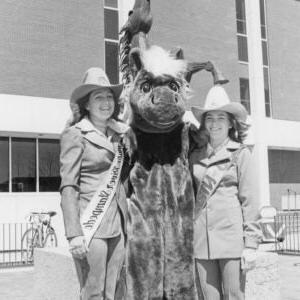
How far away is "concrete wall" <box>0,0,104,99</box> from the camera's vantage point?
17734 millimetres

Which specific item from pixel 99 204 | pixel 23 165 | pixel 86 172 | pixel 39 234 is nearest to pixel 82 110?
pixel 86 172

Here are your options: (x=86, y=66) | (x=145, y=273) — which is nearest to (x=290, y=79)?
(x=86, y=66)

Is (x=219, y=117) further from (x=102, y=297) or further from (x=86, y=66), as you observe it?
(x=86, y=66)

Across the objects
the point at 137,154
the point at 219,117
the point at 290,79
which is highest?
the point at 290,79

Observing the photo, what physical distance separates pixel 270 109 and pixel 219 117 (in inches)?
889

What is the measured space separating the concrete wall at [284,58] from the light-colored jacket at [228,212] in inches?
892

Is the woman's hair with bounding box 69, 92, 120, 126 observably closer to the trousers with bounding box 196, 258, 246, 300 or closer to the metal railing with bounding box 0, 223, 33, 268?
the trousers with bounding box 196, 258, 246, 300

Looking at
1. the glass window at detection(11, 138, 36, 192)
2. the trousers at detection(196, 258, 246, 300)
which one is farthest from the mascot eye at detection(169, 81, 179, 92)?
the glass window at detection(11, 138, 36, 192)

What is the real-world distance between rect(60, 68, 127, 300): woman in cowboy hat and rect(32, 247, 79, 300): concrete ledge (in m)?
1.73

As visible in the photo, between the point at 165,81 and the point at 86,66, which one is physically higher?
the point at 86,66

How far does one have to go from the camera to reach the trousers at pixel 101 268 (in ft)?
11.5

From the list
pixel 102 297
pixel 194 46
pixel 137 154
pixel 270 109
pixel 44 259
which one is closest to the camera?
pixel 102 297

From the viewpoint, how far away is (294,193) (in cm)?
2666

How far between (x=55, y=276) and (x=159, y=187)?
8.00 ft
